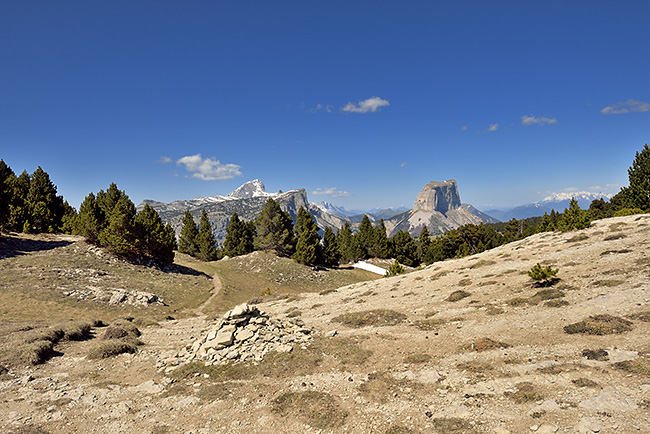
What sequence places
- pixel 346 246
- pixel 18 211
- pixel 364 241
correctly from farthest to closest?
pixel 364 241 → pixel 346 246 → pixel 18 211

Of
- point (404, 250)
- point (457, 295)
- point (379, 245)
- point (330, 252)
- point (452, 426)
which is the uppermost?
point (379, 245)

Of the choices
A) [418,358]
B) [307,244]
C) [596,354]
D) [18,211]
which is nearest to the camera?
[596,354]

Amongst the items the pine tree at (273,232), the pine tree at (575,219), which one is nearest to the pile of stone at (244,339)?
the pine tree at (575,219)

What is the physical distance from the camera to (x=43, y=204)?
232 feet

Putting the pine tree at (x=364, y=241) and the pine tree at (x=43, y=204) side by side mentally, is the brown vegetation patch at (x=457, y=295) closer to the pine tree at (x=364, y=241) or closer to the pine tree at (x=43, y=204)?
the pine tree at (x=364, y=241)

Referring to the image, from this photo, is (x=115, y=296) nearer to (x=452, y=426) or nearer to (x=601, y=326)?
(x=452, y=426)

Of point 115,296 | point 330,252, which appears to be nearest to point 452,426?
point 115,296

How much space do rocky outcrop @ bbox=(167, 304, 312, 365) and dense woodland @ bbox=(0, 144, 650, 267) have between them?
147 ft

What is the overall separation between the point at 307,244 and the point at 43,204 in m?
67.0

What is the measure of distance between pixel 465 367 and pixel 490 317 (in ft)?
24.5

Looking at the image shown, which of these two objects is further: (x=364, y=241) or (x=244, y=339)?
(x=364, y=241)

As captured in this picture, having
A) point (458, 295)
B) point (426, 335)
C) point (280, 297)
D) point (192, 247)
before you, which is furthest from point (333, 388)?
point (192, 247)

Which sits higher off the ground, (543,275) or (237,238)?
(237,238)

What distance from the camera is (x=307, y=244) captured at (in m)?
77.1
